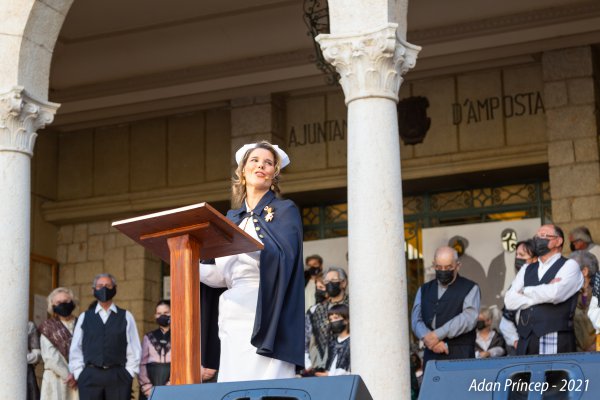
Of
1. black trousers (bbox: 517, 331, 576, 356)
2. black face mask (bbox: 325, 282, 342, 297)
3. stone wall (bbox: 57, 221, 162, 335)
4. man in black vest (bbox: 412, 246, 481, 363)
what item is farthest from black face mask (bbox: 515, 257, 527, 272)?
stone wall (bbox: 57, 221, 162, 335)

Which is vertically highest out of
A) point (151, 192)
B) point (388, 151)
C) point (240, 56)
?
point (240, 56)

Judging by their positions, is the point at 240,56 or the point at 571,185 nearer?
the point at 571,185

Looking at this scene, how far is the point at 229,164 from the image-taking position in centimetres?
1496

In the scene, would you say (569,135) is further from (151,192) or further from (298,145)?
(151,192)

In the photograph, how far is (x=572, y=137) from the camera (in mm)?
13102

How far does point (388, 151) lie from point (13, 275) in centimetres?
314

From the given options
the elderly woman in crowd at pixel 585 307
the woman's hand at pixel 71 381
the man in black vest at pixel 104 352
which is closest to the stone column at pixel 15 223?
the man in black vest at pixel 104 352

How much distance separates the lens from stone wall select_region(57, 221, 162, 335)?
50.4ft

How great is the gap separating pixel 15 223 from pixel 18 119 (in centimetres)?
86

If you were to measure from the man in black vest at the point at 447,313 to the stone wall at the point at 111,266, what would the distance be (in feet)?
22.0

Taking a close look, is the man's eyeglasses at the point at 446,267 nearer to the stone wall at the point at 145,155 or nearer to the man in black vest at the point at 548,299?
the man in black vest at the point at 548,299

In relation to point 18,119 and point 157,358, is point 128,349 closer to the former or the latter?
point 157,358

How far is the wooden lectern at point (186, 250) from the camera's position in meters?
4.96

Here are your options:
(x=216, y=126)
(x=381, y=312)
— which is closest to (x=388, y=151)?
(x=381, y=312)
